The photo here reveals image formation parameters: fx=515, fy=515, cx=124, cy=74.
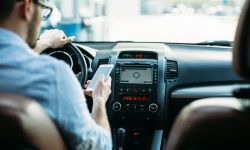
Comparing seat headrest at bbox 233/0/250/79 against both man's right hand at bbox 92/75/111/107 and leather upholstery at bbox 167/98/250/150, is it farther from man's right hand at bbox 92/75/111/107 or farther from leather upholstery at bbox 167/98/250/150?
man's right hand at bbox 92/75/111/107

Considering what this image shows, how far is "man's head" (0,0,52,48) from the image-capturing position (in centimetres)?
210

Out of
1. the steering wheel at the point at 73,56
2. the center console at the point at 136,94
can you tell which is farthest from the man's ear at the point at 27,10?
the center console at the point at 136,94

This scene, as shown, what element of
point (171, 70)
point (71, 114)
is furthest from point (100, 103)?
point (171, 70)

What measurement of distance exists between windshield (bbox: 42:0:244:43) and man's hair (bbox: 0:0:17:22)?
2.77 metres

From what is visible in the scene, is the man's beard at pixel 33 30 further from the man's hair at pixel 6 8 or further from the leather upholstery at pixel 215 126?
the leather upholstery at pixel 215 126

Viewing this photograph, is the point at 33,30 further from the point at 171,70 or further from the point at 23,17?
the point at 171,70

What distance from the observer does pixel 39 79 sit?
205cm

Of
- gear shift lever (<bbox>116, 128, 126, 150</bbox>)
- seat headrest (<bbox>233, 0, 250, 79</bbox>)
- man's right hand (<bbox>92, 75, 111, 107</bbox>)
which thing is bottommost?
gear shift lever (<bbox>116, 128, 126, 150</bbox>)

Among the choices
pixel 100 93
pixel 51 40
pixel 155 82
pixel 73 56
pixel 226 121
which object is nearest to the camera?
pixel 226 121

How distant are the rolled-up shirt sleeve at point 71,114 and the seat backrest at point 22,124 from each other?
0.12 metres

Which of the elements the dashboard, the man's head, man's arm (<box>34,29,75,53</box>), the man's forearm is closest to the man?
the man's head

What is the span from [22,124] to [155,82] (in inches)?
87.2

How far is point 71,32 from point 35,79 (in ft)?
12.7

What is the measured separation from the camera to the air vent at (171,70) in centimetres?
412
